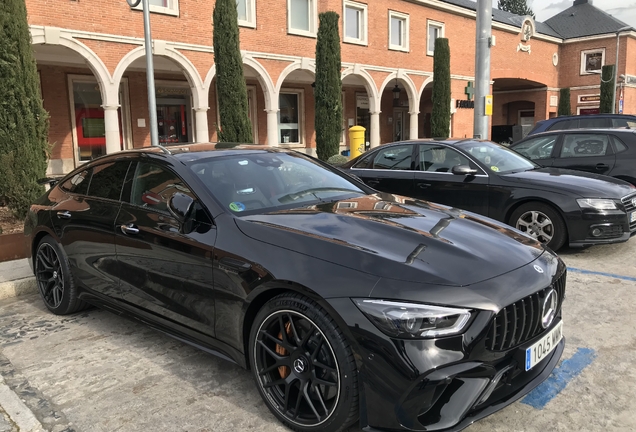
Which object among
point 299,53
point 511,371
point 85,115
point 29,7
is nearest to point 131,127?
point 85,115

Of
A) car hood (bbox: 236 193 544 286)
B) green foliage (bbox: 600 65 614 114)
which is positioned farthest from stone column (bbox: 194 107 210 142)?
green foliage (bbox: 600 65 614 114)

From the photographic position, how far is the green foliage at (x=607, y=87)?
1313 inches

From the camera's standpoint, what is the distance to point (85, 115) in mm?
17703

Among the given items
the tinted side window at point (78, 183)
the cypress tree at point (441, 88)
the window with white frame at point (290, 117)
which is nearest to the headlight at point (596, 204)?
the tinted side window at point (78, 183)

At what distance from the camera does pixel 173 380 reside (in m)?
3.43

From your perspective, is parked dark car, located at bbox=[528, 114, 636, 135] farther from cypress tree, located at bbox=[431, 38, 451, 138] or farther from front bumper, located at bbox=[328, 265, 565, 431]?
front bumper, located at bbox=[328, 265, 565, 431]

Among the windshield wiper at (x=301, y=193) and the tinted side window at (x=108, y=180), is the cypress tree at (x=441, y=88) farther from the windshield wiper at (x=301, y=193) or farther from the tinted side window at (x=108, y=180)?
the tinted side window at (x=108, y=180)

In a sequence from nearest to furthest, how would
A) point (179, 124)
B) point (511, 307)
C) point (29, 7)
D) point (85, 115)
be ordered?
point (511, 307) → point (29, 7) → point (85, 115) → point (179, 124)

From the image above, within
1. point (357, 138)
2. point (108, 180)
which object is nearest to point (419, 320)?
point (108, 180)

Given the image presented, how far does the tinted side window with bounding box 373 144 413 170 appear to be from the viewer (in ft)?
25.1

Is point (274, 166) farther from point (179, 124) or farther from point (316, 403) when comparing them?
point (179, 124)

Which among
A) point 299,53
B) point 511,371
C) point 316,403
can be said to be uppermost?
point 299,53

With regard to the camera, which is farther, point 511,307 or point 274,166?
point 274,166

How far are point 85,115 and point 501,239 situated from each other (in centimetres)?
1752
